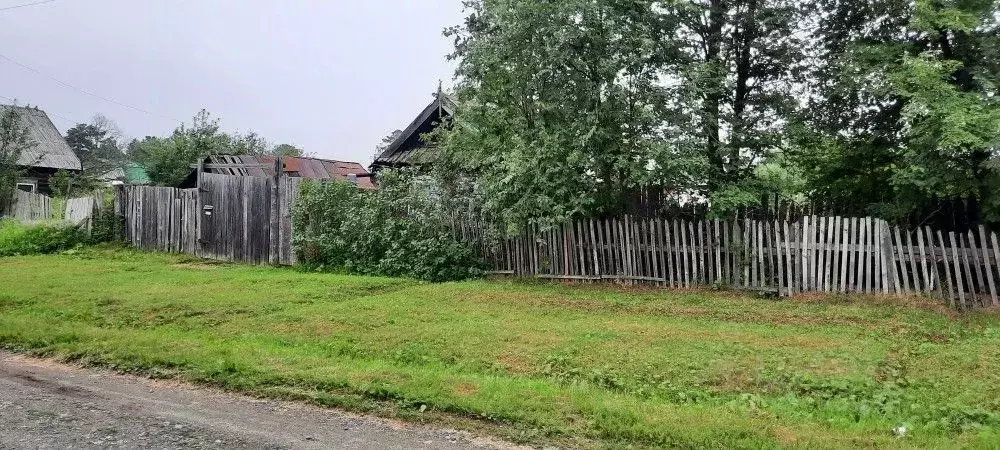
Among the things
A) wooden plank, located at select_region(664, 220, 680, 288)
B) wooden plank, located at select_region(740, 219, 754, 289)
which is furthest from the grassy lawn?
wooden plank, located at select_region(664, 220, 680, 288)

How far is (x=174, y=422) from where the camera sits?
4785 mm

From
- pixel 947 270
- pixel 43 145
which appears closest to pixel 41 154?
pixel 43 145

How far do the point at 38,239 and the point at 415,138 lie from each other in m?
10.9

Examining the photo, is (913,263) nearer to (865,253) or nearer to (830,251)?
(865,253)

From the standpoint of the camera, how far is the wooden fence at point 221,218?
1558 cm

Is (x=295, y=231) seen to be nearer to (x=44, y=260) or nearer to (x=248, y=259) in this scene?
(x=248, y=259)

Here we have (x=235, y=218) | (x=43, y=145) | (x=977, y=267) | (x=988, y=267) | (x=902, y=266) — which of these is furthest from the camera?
(x=43, y=145)

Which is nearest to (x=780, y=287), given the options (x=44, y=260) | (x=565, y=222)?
(x=565, y=222)

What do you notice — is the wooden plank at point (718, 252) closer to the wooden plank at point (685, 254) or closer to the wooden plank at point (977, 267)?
the wooden plank at point (685, 254)

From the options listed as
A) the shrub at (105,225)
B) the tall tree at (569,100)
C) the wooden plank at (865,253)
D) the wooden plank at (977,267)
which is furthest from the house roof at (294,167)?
the wooden plank at (977,267)

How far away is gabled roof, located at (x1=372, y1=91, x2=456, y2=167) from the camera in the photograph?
19312mm

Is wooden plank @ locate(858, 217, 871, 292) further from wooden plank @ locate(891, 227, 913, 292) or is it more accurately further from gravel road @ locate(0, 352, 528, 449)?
gravel road @ locate(0, 352, 528, 449)

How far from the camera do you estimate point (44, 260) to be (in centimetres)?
1579

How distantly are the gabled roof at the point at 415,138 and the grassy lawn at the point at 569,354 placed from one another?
28.2 feet
